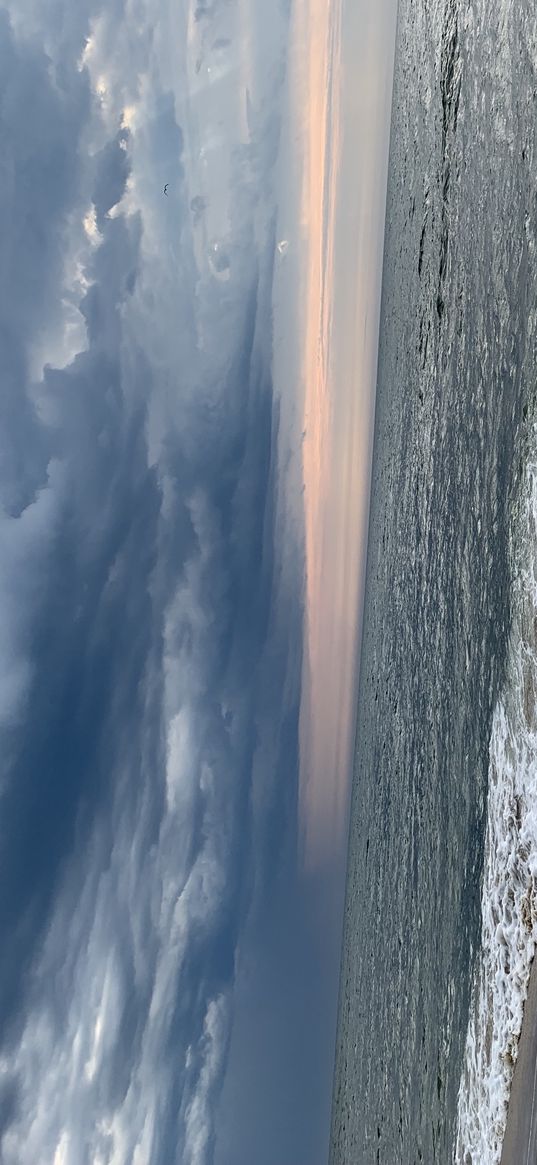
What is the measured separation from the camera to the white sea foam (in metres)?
5.25

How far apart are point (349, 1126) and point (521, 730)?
12120 mm

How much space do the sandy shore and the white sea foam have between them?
66 millimetres

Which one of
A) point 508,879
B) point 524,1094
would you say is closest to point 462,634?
point 508,879

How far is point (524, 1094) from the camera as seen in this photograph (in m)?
5.09

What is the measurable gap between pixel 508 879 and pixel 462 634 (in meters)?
2.32

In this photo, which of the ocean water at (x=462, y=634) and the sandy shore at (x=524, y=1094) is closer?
the sandy shore at (x=524, y=1094)

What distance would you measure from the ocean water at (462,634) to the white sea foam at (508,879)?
0.02 m

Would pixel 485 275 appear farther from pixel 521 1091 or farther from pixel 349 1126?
pixel 349 1126

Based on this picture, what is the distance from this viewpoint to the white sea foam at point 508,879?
5.25 meters

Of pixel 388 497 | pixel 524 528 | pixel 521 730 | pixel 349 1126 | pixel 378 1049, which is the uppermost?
pixel 388 497

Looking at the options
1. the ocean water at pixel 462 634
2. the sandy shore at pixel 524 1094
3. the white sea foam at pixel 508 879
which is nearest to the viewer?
the sandy shore at pixel 524 1094

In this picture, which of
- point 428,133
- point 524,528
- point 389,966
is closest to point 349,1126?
point 389,966

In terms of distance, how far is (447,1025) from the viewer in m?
6.69

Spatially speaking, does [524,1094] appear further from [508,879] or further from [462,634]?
[462,634]
